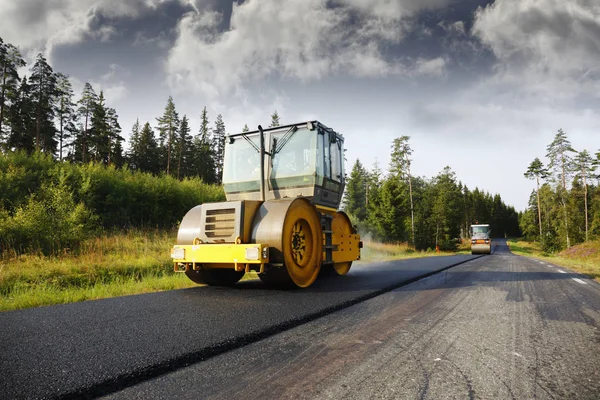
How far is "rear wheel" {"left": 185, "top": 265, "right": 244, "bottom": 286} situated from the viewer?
5.52 m

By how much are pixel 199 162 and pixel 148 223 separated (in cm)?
3313

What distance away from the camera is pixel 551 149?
45.2 m

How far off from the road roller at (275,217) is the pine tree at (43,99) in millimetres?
37766

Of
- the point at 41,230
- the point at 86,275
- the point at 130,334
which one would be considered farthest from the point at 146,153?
the point at 130,334

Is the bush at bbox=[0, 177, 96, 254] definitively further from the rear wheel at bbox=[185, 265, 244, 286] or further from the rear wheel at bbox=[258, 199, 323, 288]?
the rear wheel at bbox=[258, 199, 323, 288]

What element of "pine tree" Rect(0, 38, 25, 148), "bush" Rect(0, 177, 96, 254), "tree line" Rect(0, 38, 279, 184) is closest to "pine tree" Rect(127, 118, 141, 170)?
"tree line" Rect(0, 38, 279, 184)

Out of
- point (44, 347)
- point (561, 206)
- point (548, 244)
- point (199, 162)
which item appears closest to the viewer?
point (44, 347)

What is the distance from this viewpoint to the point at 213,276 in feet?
18.4

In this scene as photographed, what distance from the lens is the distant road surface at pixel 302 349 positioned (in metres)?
1.78

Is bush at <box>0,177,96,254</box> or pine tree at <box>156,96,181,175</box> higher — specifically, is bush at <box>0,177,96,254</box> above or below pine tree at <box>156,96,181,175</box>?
below

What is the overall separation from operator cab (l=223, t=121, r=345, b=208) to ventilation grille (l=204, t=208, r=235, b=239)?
3.21ft

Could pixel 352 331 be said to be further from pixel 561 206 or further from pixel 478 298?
pixel 561 206

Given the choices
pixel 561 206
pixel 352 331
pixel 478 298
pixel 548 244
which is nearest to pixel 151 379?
pixel 352 331

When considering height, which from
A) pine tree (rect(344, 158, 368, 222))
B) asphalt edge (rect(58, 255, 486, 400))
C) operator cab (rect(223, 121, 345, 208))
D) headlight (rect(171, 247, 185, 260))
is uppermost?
pine tree (rect(344, 158, 368, 222))
